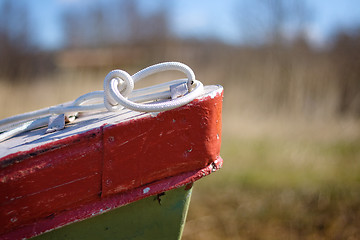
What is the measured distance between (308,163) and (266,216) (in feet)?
4.95

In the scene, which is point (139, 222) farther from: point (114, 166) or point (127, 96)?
point (127, 96)

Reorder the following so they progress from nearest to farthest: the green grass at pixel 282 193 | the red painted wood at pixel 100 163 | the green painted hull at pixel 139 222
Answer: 1. the red painted wood at pixel 100 163
2. the green painted hull at pixel 139 222
3. the green grass at pixel 282 193

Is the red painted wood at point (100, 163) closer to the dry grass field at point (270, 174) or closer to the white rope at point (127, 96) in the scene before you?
the white rope at point (127, 96)

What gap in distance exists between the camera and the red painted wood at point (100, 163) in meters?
0.94

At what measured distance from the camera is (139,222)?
3.74 feet

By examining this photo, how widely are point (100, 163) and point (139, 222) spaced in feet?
0.93

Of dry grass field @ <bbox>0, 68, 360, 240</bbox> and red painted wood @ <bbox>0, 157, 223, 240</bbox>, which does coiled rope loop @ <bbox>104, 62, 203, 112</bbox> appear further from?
dry grass field @ <bbox>0, 68, 360, 240</bbox>

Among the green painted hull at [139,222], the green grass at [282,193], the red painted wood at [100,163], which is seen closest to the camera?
the red painted wood at [100,163]

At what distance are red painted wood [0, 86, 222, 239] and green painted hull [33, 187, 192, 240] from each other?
0.24 ft

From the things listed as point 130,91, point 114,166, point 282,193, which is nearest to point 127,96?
point 130,91

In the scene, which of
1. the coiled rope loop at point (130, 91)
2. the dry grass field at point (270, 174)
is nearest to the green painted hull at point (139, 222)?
the coiled rope loop at point (130, 91)

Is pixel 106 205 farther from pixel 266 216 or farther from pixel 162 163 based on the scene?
pixel 266 216

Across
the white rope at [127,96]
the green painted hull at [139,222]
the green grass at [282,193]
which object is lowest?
the green grass at [282,193]

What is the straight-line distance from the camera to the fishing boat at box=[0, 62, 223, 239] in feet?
3.13
